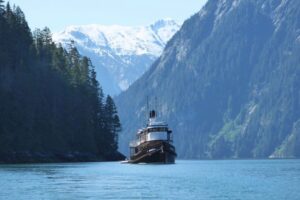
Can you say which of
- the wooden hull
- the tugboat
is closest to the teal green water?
the wooden hull

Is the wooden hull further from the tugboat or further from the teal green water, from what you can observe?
the teal green water

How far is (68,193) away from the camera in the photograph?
94.4m

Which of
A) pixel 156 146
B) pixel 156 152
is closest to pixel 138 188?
pixel 156 146

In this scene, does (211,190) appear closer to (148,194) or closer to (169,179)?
(148,194)

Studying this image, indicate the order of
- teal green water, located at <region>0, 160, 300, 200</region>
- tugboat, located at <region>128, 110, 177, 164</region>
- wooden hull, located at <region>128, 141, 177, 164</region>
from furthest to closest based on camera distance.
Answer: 1. tugboat, located at <region>128, 110, 177, 164</region>
2. wooden hull, located at <region>128, 141, 177, 164</region>
3. teal green water, located at <region>0, 160, 300, 200</region>

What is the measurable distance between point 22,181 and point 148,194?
26.0 m

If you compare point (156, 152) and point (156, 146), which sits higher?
point (156, 146)

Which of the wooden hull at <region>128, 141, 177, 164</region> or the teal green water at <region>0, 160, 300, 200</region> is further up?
the wooden hull at <region>128, 141, 177, 164</region>

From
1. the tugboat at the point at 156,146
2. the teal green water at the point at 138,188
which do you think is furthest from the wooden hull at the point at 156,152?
the teal green water at the point at 138,188

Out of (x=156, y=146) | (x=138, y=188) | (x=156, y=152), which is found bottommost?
(x=138, y=188)

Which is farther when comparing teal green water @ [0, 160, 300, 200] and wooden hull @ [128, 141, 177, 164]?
wooden hull @ [128, 141, 177, 164]

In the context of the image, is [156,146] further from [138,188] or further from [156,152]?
[138,188]

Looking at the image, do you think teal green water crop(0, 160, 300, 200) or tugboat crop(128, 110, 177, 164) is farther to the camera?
tugboat crop(128, 110, 177, 164)

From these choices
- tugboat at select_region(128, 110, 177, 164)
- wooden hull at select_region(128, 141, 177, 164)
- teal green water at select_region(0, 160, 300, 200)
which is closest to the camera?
teal green water at select_region(0, 160, 300, 200)
